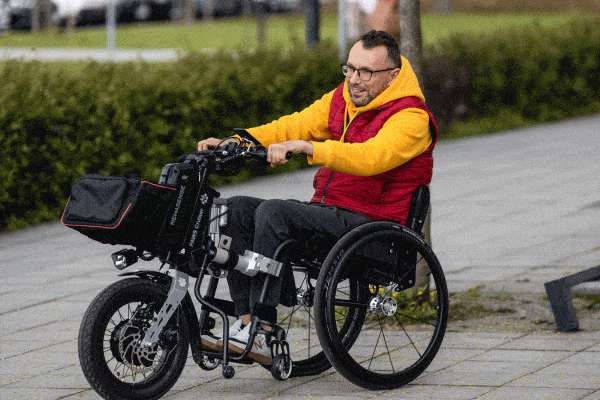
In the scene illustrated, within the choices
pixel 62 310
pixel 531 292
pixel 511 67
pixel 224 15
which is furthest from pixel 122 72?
pixel 224 15

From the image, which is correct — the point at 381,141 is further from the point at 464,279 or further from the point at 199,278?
the point at 464,279

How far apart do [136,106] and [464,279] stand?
4037 mm

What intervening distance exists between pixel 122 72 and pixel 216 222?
222 inches

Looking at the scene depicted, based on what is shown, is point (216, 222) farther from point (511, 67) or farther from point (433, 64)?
point (511, 67)

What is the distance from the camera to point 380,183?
14.2 feet

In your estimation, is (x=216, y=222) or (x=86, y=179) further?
(x=216, y=222)

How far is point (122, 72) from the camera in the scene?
9477 mm

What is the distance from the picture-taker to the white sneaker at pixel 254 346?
4.06 m

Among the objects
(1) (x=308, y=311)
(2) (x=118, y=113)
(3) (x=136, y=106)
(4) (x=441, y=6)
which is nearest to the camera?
(1) (x=308, y=311)

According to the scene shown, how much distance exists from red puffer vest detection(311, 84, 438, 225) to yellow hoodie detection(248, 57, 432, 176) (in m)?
0.04

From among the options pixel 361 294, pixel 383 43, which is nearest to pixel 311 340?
pixel 361 294

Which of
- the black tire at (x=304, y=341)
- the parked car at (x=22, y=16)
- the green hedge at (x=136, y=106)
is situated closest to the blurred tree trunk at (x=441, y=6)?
the parked car at (x=22, y=16)

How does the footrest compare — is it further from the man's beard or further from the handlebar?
the handlebar

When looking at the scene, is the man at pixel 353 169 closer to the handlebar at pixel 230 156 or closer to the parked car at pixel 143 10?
the handlebar at pixel 230 156
